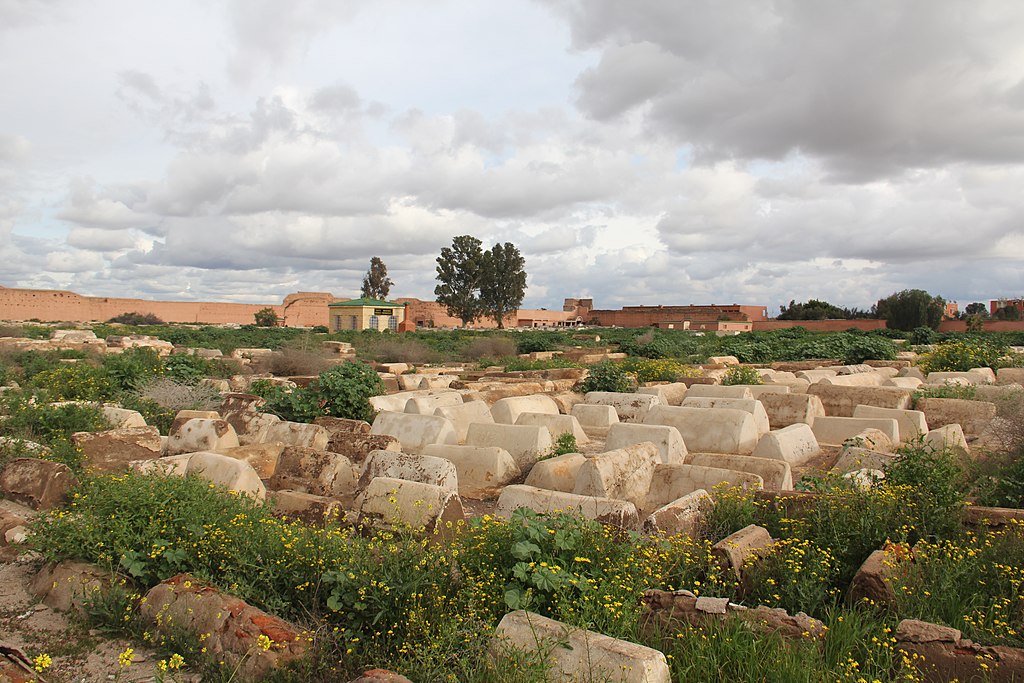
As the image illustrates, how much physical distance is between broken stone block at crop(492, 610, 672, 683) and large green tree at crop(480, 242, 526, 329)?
49723 millimetres

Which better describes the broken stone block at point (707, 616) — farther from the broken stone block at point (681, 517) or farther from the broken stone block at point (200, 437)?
the broken stone block at point (200, 437)

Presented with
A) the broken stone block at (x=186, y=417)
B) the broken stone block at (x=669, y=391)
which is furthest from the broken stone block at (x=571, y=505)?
the broken stone block at (x=669, y=391)

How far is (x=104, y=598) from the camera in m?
3.67

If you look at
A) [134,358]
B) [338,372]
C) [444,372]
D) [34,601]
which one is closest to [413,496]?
[34,601]

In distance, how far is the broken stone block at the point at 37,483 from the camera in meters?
5.38

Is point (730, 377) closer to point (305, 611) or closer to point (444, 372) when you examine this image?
point (444, 372)

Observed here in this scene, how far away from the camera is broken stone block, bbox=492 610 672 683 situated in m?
2.68

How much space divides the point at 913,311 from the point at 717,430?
131ft

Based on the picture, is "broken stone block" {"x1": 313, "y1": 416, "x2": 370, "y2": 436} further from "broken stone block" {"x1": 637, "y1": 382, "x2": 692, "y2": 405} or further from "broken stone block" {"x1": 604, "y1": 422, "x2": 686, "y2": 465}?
"broken stone block" {"x1": 637, "y1": 382, "x2": 692, "y2": 405}

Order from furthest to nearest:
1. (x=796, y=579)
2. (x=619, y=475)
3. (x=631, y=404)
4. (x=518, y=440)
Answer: (x=631, y=404) < (x=518, y=440) < (x=619, y=475) < (x=796, y=579)

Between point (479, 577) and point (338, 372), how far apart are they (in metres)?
6.70

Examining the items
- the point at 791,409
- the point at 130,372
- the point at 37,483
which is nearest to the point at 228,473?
the point at 37,483

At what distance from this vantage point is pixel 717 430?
299 inches

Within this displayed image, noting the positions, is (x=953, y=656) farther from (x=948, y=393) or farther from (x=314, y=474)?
(x=948, y=393)
